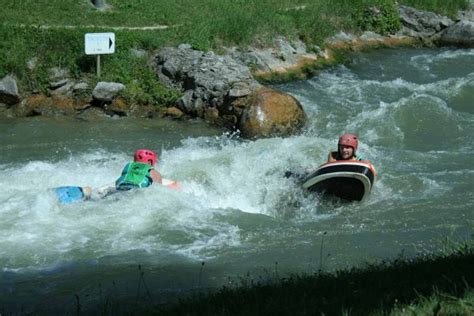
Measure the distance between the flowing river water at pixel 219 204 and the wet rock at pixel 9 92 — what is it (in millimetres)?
661

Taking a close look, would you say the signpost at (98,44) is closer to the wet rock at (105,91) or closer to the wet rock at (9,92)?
the wet rock at (105,91)

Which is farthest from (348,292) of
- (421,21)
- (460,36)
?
(421,21)

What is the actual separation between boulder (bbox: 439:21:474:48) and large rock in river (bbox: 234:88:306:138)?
1211cm

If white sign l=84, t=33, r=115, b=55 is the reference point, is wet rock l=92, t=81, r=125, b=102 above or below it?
below

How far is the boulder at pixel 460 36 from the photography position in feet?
82.0

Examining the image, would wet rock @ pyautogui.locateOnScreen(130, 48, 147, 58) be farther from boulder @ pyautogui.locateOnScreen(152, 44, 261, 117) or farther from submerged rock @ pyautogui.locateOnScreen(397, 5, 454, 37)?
submerged rock @ pyautogui.locateOnScreen(397, 5, 454, 37)

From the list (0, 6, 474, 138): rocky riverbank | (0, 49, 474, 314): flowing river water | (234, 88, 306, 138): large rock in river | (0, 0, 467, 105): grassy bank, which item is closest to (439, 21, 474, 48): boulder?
(0, 0, 467, 105): grassy bank

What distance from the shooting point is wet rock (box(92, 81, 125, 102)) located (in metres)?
15.8

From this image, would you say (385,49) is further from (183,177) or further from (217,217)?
(217,217)

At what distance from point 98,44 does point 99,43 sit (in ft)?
0.12

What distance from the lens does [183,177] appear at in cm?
1211

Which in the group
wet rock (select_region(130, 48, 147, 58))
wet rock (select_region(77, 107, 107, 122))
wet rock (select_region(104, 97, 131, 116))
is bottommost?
wet rock (select_region(77, 107, 107, 122))

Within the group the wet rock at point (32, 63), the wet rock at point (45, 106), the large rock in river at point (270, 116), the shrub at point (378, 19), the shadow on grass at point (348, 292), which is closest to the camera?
the shadow on grass at point (348, 292)

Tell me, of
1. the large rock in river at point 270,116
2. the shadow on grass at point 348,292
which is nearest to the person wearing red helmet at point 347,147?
the large rock in river at point 270,116
